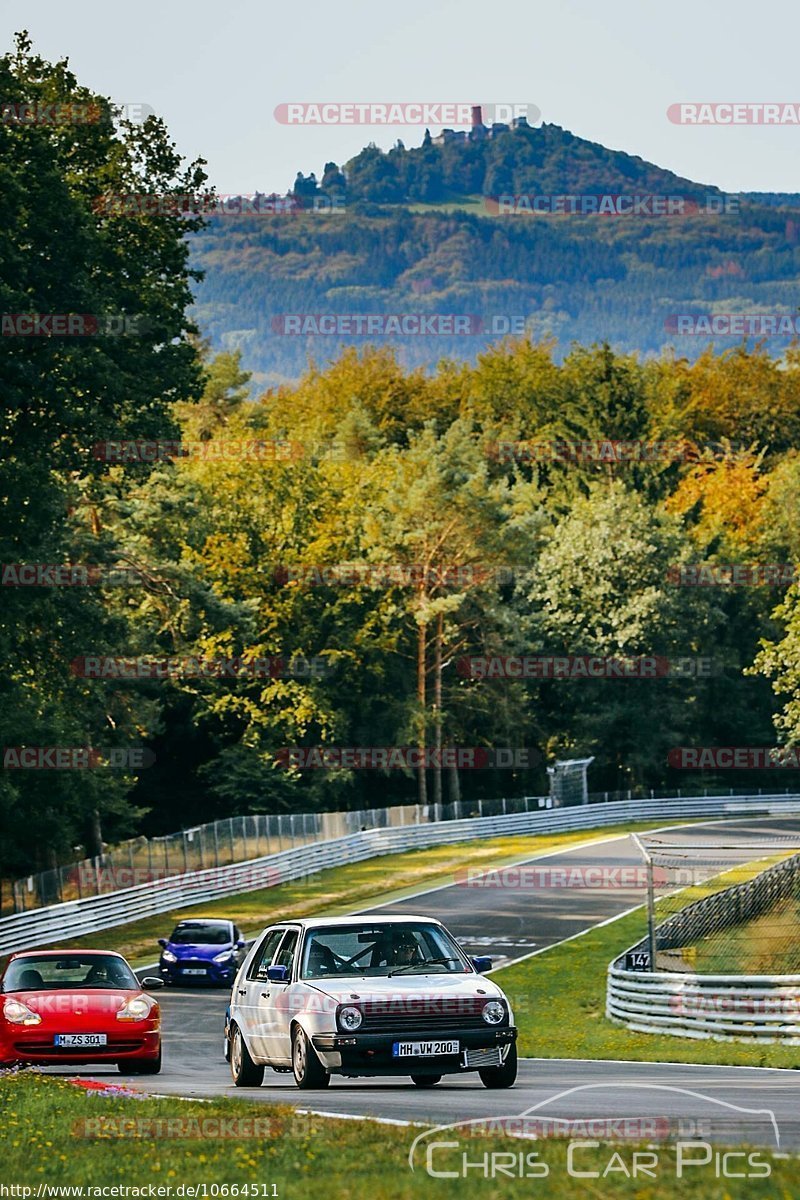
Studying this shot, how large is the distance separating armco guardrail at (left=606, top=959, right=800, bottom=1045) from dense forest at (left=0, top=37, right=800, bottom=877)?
1809 centimetres

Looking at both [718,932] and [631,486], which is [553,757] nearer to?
[631,486]

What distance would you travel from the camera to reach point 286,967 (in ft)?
54.2

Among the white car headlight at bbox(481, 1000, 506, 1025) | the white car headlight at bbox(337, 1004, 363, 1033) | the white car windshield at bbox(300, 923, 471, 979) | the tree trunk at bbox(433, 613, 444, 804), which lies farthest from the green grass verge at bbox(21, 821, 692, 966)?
the white car headlight at bbox(481, 1000, 506, 1025)

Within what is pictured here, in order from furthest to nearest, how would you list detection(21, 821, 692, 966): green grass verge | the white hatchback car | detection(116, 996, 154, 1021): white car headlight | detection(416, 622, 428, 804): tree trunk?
1. detection(416, 622, 428, 804): tree trunk
2. detection(21, 821, 692, 966): green grass verge
3. detection(116, 996, 154, 1021): white car headlight
4. the white hatchback car

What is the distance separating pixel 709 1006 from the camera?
2492 cm

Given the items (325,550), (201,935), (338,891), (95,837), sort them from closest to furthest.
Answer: (201,935) < (338,891) < (95,837) < (325,550)

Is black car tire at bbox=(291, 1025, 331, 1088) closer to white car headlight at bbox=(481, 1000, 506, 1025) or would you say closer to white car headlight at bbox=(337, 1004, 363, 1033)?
white car headlight at bbox=(337, 1004, 363, 1033)

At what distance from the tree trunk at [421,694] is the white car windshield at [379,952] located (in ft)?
203

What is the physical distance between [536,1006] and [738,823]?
46.7 metres

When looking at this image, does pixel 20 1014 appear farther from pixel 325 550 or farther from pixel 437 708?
pixel 437 708

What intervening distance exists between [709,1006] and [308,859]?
112ft

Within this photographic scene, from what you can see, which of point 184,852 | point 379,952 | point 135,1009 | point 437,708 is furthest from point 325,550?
point 379,952

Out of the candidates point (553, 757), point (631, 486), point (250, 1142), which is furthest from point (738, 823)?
point (250, 1142)

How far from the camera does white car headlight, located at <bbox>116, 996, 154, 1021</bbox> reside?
1845cm
